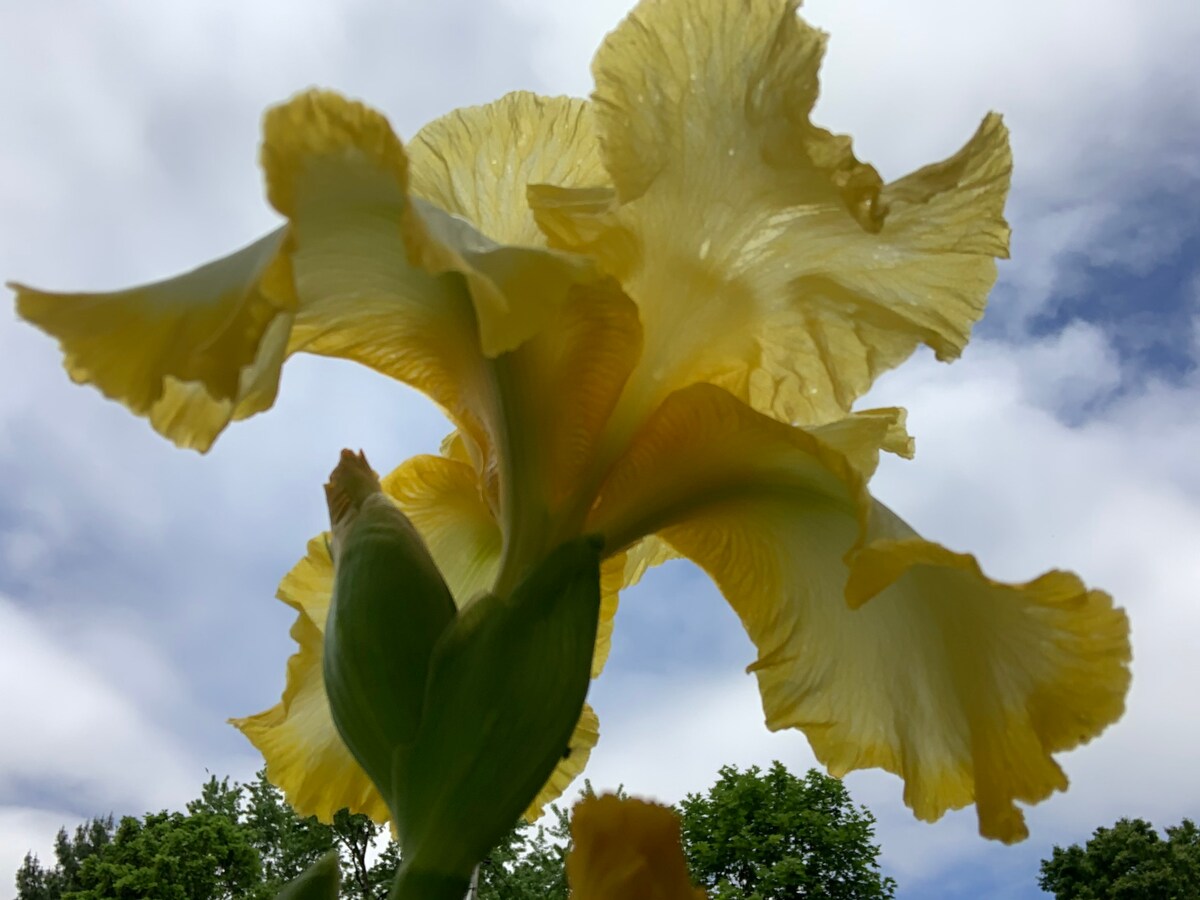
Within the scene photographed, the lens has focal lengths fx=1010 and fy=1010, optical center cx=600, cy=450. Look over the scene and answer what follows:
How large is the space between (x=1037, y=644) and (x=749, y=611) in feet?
0.98

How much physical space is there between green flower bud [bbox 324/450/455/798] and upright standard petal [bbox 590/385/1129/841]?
0.77ft

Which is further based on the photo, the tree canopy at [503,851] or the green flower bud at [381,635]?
the tree canopy at [503,851]

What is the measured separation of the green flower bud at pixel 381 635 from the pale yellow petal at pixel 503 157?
473 mm

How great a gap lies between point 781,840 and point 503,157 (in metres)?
18.5

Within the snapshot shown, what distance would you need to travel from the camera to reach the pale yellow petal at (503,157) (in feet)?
3.88

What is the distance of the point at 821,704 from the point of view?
1.11 meters

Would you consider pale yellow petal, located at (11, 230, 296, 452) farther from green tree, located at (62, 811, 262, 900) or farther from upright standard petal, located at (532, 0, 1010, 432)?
green tree, located at (62, 811, 262, 900)

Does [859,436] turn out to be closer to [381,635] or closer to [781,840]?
[381,635]

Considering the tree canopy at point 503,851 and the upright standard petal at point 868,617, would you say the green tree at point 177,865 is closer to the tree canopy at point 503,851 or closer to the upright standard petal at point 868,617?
the tree canopy at point 503,851

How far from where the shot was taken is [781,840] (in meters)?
17.9

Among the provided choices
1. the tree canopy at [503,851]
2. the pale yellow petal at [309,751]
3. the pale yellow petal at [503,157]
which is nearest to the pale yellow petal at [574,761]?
the pale yellow petal at [309,751]

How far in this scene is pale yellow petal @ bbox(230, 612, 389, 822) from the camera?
116 cm

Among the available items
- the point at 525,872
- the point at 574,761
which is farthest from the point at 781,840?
the point at 574,761

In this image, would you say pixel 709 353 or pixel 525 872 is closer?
pixel 709 353
